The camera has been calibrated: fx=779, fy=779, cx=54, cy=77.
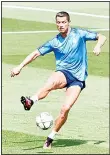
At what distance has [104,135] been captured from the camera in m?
15.2

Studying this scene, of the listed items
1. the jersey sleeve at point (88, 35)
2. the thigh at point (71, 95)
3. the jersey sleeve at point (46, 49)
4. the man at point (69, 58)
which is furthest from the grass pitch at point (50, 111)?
the jersey sleeve at point (88, 35)

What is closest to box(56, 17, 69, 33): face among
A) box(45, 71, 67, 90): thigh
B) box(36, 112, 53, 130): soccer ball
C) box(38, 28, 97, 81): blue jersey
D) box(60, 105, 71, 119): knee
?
box(38, 28, 97, 81): blue jersey

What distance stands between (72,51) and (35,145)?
5.95 feet

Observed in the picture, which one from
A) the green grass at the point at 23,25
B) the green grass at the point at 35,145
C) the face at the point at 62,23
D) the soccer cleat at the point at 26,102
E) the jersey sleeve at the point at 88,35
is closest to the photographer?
the green grass at the point at 35,145

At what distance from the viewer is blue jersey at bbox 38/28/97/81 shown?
14.0 meters

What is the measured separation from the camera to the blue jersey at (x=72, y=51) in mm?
14031

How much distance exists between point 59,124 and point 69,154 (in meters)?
0.98

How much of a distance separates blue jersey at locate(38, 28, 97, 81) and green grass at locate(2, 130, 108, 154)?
1227 mm

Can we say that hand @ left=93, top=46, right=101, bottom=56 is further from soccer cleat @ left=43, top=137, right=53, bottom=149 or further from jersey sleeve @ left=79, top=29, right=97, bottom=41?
soccer cleat @ left=43, top=137, right=53, bottom=149

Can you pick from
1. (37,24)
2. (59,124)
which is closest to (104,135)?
(59,124)

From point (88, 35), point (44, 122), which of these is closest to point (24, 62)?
point (44, 122)

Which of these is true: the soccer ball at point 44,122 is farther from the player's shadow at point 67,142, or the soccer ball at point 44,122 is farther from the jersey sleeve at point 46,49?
the jersey sleeve at point 46,49

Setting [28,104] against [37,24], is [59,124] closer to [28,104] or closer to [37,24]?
[28,104]

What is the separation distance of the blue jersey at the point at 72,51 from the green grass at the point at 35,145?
123cm
